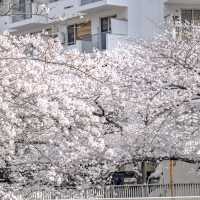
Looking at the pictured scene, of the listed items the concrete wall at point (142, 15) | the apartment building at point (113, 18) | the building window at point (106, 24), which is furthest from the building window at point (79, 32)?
the concrete wall at point (142, 15)

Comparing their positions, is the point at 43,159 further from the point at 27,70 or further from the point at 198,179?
the point at 198,179

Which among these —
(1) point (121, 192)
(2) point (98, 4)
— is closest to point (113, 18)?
(2) point (98, 4)

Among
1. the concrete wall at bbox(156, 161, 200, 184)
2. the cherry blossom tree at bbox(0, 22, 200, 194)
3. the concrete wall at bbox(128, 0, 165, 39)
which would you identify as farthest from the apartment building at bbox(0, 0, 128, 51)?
the cherry blossom tree at bbox(0, 22, 200, 194)

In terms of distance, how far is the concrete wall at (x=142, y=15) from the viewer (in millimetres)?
29641

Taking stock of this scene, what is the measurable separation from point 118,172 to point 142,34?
1508 cm

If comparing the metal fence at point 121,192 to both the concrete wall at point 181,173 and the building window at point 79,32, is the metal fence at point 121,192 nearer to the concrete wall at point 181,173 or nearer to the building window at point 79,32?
the concrete wall at point 181,173

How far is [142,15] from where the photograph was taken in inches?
1198

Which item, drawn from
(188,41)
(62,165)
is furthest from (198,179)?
(62,165)

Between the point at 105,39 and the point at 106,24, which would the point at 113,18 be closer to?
the point at 106,24

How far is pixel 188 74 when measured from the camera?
602 inches

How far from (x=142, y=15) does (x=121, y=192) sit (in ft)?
59.2

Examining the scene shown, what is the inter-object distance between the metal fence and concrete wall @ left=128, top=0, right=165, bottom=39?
1626 centimetres

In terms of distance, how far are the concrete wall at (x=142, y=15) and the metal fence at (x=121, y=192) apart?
1626 centimetres

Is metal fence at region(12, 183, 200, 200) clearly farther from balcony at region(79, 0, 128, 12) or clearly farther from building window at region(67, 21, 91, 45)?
building window at region(67, 21, 91, 45)
